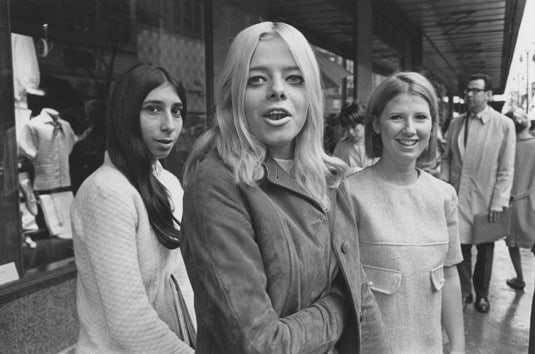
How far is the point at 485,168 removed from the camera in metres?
4.95

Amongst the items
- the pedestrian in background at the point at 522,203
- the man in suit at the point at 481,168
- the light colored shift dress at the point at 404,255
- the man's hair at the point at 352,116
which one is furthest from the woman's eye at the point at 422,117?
the pedestrian in background at the point at 522,203

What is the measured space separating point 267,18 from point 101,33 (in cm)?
363

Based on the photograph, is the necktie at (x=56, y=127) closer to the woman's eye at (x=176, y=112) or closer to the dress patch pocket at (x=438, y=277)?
the woman's eye at (x=176, y=112)

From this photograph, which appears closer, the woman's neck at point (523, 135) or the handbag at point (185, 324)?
the handbag at point (185, 324)

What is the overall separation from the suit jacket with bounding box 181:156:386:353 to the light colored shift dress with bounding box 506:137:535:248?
5155 millimetres

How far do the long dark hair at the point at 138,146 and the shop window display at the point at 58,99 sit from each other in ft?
6.47

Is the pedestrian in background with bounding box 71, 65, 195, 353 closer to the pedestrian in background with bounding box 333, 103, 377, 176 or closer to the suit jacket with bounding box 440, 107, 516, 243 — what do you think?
the suit jacket with bounding box 440, 107, 516, 243

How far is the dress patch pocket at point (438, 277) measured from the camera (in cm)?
206

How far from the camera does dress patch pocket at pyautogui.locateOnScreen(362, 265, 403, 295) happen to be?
2008 millimetres

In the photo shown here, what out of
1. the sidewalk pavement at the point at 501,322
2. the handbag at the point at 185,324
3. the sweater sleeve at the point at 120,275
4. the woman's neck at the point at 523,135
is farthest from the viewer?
the woman's neck at the point at 523,135

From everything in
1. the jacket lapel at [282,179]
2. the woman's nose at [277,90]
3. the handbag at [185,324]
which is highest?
the woman's nose at [277,90]

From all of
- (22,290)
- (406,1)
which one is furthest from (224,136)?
(406,1)

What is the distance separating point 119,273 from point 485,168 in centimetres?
416

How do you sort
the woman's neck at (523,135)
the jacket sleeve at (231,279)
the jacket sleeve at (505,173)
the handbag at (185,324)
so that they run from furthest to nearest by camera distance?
the woman's neck at (523,135) → the jacket sleeve at (505,173) → the handbag at (185,324) → the jacket sleeve at (231,279)
